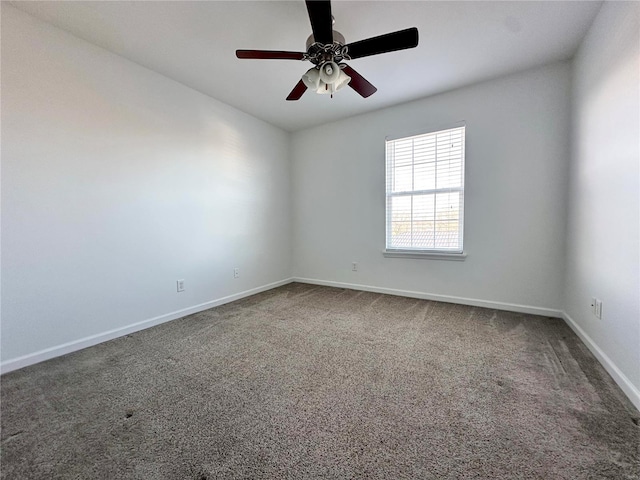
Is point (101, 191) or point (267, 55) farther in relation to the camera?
point (101, 191)

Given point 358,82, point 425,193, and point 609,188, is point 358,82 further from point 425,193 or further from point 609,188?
point 609,188

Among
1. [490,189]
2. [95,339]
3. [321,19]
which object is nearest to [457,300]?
[490,189]

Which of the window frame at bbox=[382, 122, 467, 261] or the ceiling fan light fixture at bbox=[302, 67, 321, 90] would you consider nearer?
the ceiling fan light fixture at bbox=[302, 67, 321, 90]

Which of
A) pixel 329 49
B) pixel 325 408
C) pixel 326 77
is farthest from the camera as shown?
pixel 326 77

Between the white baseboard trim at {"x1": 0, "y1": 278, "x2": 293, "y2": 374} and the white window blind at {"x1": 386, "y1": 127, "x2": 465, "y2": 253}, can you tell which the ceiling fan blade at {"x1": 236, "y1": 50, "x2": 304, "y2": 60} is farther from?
the white baseboard trim at {"x1": 0, "y1": 278, "x2": 293, "y2": 374}

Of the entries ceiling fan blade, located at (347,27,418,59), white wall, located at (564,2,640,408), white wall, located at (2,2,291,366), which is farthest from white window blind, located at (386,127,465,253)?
white wall, located at (2,2,291,366)

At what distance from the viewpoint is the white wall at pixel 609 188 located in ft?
4.88

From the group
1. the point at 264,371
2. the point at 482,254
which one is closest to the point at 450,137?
the point at 482,254

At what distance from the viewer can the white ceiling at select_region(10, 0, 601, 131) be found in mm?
1851

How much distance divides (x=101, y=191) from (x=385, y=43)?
2595mm

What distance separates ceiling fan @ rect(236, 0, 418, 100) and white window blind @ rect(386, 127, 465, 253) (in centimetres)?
156

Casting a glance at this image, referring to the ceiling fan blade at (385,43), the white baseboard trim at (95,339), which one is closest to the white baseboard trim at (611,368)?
the ceiling fan blade at (385,43)

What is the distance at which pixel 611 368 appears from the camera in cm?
166

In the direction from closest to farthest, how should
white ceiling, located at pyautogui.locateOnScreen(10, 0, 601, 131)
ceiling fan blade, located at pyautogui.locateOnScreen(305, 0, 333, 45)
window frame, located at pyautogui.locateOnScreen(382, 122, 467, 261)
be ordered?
1. ceiling fan blade, located at pyautogui.locateOnScreen(305, 0, 333, 45)
2. white ceiling, located at pyautogui.locateOnScreen(10, 0, 601, 131)
3. window frame, located at pyautogui.locateOnScreen(382, 122, 467, 261)
